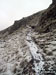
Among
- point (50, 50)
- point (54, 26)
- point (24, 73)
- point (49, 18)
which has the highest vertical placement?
point (49, 18)

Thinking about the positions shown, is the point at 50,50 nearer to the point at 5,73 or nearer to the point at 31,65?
the point at 31,65

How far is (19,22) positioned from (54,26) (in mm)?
32137

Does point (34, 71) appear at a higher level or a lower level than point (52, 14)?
lower

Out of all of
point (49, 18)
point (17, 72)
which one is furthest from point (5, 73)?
point (49, 18)

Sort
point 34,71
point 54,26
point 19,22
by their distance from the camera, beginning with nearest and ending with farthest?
1. point 34,71
2. point 54,26
3. point 19,22

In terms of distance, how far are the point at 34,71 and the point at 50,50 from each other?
10.9ft

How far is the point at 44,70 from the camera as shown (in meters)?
8.09

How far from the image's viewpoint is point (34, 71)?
796 cm

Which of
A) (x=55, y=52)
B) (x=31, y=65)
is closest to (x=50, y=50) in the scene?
(x=55, y=52)

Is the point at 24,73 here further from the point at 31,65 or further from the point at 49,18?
the point at 49,18

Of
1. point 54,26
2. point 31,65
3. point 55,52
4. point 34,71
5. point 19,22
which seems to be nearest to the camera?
point 34,71

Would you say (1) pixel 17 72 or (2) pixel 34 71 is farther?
(1) pixel 17 72

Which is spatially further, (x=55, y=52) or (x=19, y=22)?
(x=19, y=22)

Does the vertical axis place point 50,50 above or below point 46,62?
A: above
